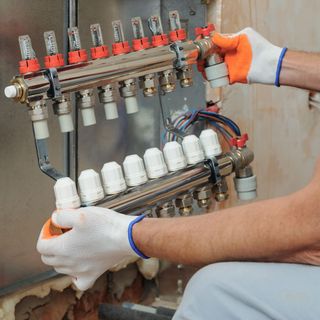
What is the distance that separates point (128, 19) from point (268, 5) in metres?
0.35

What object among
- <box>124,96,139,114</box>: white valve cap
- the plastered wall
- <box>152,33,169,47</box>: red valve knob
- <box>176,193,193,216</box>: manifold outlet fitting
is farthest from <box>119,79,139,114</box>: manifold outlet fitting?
the plastered wall

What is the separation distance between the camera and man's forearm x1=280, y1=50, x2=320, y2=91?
4.25ft

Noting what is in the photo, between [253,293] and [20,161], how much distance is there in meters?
0.60

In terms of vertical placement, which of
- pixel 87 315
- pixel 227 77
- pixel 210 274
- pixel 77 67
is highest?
pixel 77 67

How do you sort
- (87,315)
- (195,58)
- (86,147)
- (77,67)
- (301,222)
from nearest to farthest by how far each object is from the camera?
1. (301,222)
2. (77,67)
3. (195,58)
4. (86,147)
5. (87,315)

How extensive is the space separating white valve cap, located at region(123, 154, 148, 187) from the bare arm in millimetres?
153

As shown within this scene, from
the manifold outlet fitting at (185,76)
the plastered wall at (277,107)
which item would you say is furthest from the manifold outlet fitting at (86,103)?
the plastered wall at (277,107)

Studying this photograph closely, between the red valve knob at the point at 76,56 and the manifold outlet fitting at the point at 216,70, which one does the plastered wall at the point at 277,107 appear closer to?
the manifold outlet fitting at the point at 216,70

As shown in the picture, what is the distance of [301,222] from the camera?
93cm

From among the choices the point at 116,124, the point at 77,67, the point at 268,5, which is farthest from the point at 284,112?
the point at 77,67

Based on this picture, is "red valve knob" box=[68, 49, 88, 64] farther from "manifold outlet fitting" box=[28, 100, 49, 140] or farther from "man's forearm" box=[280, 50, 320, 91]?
"man's forearm" box=[280, 50, 320, 91]

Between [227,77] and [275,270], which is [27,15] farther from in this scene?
[275,270]

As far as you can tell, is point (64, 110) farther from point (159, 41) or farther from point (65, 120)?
point (159, 41)

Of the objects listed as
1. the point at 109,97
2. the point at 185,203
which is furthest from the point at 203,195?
the point at 109,97
